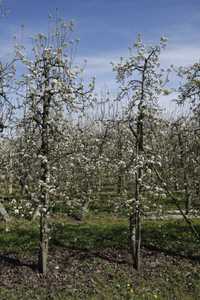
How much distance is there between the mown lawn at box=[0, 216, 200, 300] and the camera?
28.2 feet

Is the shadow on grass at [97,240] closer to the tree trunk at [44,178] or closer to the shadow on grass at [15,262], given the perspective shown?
the shadow on grass at [15,262]

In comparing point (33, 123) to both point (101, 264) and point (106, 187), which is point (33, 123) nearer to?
point (101, 264)

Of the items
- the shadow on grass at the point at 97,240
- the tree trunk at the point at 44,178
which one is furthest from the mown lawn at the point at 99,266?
the tree trunk at the point at 44,178

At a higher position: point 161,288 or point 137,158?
point 137,158

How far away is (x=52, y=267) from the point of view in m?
9.56

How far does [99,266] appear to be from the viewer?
9797 mm

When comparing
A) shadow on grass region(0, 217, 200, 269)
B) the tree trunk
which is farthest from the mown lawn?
the tree trunk

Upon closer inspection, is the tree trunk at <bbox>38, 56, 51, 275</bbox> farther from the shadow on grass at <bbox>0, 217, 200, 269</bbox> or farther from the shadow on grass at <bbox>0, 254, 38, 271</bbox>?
the shadow on grass at <bbox>0, 217, 200, 269</bbox>

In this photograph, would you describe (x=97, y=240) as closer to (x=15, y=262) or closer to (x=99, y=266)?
(x=99, y=266)

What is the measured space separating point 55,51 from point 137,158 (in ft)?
9.87

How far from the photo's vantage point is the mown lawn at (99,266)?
859cm

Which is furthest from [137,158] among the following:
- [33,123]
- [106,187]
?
[106,187]

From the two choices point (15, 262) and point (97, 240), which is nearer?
point (15, 262)

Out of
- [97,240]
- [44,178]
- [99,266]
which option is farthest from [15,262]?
[97,240]
